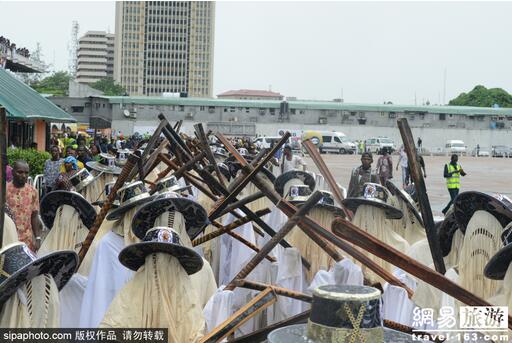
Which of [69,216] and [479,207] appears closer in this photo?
[479,207]

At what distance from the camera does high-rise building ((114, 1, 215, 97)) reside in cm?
15475

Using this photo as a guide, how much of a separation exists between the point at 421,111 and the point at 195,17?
85668 millimetres

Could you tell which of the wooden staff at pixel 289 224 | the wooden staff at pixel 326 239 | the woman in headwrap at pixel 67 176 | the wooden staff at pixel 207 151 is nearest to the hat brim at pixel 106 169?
the woman in headwrap at pixel 67 176

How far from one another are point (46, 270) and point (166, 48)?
155 meters

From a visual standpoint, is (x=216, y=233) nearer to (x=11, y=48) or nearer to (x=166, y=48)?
(x=11, y=48)

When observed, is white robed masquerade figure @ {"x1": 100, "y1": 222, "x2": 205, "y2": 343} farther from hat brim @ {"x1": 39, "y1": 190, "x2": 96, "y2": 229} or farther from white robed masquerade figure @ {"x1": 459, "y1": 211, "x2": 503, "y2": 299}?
hat brim @ {"x1": 39, "y1": 190, "x2": 96, "y2": 229}

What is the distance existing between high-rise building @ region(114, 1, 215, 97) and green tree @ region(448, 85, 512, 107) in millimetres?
54010

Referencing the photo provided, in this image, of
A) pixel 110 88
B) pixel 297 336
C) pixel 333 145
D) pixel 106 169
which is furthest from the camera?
pixel 110 88

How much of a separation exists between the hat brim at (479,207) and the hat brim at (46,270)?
8.02 feet

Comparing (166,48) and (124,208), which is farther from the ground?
(166,48)

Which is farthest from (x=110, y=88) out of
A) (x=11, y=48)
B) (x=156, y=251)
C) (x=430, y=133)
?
(x=156, y=251)

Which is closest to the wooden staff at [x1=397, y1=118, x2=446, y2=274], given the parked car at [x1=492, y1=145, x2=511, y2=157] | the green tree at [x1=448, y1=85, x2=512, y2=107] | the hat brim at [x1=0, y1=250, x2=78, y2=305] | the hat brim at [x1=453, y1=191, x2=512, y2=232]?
the hat brim at [x1=453, y1=191, x2=512, y2=232]

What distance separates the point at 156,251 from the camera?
415 cm

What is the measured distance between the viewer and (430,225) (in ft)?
15.2
